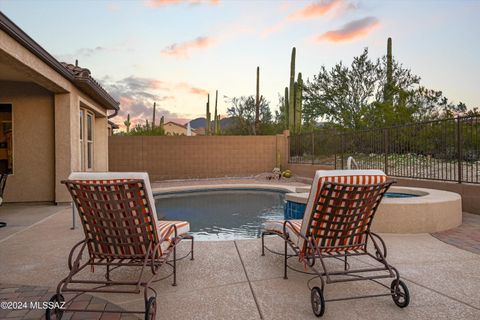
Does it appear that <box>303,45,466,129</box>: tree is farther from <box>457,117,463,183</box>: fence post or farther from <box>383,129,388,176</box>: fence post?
<box>457,117,463,183</box>: fence post

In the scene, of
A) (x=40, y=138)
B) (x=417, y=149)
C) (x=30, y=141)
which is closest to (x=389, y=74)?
(x=417, y=149)

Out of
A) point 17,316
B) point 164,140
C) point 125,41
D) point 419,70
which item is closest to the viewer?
point 17,316

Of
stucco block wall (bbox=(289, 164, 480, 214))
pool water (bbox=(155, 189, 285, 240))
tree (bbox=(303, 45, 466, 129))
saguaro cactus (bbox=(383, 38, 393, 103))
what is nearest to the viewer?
pool water (bbox=(155, 189, 285, 240))

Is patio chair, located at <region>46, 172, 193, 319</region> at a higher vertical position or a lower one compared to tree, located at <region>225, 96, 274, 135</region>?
lower

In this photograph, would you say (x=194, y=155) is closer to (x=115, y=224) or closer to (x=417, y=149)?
(x=417, y=149)

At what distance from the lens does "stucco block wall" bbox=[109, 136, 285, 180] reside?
14.9 meters

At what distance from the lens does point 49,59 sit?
20.5ft

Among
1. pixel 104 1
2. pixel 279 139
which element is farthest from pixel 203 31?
pixel 279 139

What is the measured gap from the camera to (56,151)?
26.5 ft

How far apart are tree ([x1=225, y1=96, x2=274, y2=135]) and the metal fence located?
1414 centimetres

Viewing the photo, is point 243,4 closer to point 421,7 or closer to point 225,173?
point 421,7

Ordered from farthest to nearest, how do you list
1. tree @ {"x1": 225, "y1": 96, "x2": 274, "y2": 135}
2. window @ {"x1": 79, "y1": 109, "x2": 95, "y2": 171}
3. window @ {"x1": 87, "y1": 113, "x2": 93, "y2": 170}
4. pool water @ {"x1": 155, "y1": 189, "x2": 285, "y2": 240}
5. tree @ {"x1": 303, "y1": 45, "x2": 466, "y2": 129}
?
tree @ {"x1": 225, "y1": 96, "x2": 274, "y2": 135}, tree @ {"x1": 303, "y1": 45, "x2": 466, "y2": 129}, window @ {"x1": 87, "y1": 113, "x2": 93, "y2": 170}, window @ {"x1": 79, "y1": 109, "x2": 95, "y2": 171}, pool water @ {"x1": 155, "y1": 189, "x2": 285, "y2": 240}

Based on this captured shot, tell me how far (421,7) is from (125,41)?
10.3m

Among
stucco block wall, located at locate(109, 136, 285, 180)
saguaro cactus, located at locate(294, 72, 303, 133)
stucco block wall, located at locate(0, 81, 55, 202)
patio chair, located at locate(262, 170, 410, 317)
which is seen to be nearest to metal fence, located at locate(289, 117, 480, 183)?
stucco block wall, located at locate(109, 136, 285, 180)
